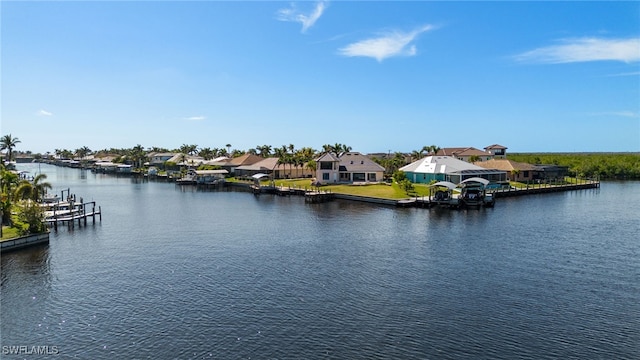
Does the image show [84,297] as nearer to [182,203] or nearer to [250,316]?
[250,316]

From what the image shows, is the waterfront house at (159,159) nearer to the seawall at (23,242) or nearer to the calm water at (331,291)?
the calm water at (331,291)

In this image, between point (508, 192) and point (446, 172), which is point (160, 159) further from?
point (508, 192)

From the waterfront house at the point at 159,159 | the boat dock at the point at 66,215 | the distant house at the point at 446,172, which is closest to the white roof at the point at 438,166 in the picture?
the distant house at the point at 446,172

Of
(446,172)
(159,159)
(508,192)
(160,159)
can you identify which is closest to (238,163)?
(160,159)

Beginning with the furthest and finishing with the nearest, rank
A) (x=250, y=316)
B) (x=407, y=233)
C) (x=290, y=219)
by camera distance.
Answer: (x=290, y=219) < (x=407, y=233) < (x=250, y=316)

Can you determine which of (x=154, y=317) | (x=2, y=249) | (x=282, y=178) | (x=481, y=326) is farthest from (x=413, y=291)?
(x=282, y=178)

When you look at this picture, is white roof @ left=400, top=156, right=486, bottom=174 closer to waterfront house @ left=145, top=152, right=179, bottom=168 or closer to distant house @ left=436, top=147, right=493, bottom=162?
distant house @ left=436, top=147, right=493, bottom=162
